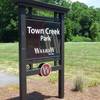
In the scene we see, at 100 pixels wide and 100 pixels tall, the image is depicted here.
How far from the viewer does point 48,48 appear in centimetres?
795

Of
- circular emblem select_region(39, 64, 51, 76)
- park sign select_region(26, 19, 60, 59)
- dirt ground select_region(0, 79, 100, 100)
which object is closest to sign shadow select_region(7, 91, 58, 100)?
dirt ground select_region(0, 79, 100, 100)

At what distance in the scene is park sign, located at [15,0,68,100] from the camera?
709 cm

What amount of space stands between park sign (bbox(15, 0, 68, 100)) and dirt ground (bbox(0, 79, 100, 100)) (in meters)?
0.35

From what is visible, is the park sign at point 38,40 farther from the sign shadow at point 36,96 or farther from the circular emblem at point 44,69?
the sign shadow at point 36,96

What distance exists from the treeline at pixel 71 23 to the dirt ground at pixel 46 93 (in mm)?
35666

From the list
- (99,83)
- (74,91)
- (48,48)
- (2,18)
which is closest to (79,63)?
(99,83)

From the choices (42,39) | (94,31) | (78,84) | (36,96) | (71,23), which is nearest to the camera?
(42,39)

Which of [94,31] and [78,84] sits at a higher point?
[94,31]

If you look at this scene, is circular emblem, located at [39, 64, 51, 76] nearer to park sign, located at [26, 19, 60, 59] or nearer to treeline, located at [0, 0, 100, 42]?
park sign, located at [26, 19, 60, 59]

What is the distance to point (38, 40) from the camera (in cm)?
762

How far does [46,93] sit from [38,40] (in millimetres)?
1693

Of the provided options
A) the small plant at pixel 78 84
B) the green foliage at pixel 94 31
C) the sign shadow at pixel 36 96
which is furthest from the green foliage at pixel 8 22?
the sign shadow at pixel 36 96

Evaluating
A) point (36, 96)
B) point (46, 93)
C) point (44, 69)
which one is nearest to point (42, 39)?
point (44, 69)

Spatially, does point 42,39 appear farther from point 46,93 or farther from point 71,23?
point 71,23
